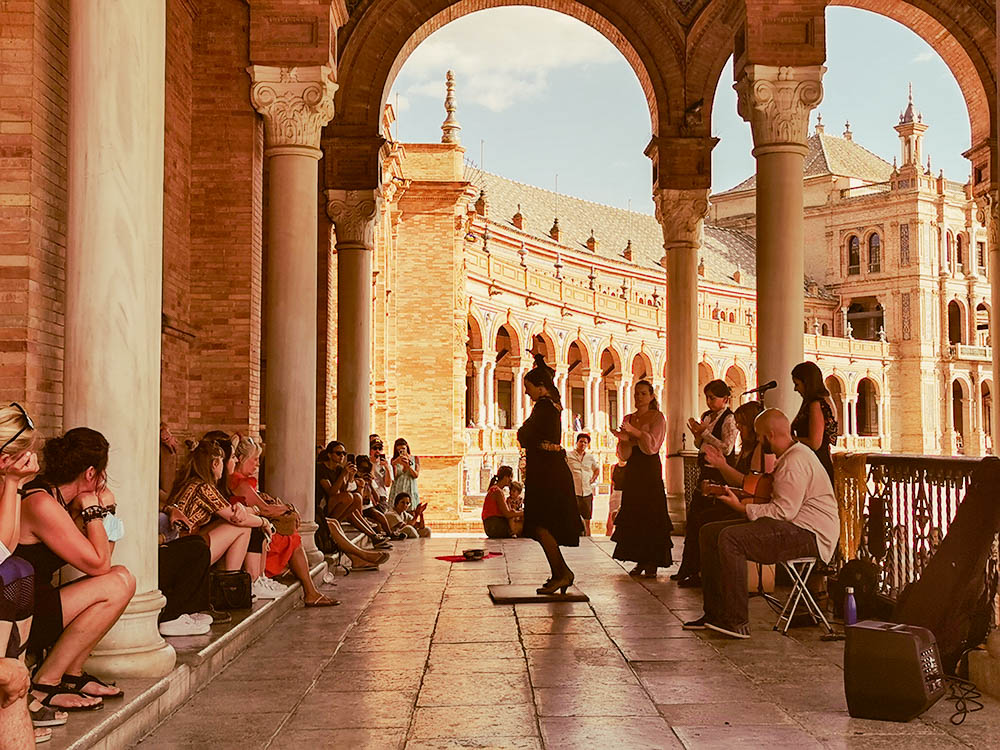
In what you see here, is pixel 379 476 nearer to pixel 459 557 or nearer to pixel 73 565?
pixel 459 557

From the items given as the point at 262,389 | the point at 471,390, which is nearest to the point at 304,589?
the point at 262,389

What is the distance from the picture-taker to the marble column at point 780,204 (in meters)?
9.52

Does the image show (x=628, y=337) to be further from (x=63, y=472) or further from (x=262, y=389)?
(x=63, y=472)

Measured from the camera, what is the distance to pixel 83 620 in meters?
4.48

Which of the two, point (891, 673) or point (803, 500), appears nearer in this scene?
point (891, 673)

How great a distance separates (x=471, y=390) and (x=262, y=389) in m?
25.2

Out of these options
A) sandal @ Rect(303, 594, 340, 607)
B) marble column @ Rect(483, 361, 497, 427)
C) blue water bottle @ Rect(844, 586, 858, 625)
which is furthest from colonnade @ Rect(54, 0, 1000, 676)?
marble column @ Rect(483, 361, 497, 427)

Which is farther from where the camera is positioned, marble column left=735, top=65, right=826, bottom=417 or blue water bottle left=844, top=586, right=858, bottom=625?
marble column left=735, top=65, right=826, bottom=417

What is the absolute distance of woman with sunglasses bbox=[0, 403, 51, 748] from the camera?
3.52m

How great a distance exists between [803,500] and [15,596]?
4384 mm

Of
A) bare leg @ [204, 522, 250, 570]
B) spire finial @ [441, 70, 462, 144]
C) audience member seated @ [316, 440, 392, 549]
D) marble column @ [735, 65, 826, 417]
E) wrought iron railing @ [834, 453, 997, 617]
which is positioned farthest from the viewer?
spire finial @ [441, 70, 462, 144]

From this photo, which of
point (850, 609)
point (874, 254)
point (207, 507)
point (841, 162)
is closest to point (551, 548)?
→ point (850, 609)

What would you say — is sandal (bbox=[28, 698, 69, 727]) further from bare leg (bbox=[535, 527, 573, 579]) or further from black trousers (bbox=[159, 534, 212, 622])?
bare leg (bbox=[535, 527, 573, 579])

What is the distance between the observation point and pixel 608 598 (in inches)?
328
